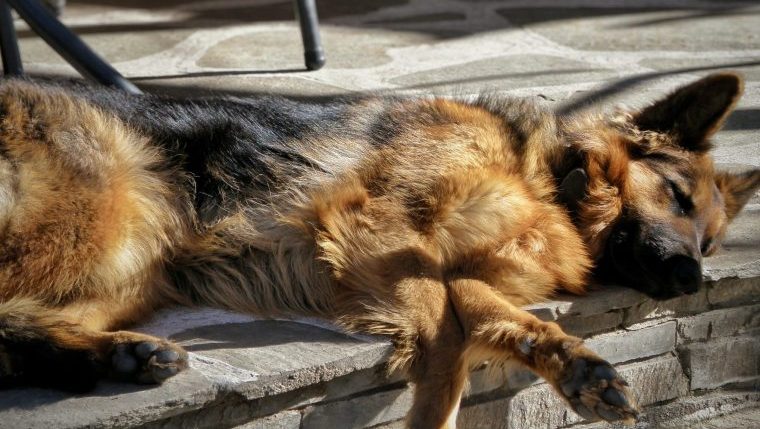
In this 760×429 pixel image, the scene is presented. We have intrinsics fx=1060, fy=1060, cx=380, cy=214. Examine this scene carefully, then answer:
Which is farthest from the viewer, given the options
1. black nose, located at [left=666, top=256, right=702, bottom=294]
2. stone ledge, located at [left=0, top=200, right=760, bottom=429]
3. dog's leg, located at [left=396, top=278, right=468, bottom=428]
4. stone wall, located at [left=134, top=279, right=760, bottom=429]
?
black nose, located at [left=666, top=256, right=702, bottom=294]

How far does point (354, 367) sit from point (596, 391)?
0.78 meters

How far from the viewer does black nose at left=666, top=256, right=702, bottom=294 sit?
4.02 metres

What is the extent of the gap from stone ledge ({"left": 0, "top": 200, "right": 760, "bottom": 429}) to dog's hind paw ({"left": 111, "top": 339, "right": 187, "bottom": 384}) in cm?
4

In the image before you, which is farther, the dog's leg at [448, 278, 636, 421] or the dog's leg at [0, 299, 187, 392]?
the dog's leg at [448, 278, 636, 421]

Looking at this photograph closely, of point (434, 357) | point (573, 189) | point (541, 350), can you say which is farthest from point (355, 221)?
point (573, 189)

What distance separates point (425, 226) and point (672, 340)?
127 cm

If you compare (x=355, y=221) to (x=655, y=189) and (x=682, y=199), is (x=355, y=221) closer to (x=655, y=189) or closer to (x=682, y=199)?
(x=655, y=189)

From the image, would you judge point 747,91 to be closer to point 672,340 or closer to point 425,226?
point 672,340

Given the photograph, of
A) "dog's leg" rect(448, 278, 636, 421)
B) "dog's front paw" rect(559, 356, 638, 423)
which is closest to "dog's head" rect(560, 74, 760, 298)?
"dog's leg" rect(448, 278, 636, 421)

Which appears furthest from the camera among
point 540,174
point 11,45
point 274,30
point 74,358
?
point 274,30

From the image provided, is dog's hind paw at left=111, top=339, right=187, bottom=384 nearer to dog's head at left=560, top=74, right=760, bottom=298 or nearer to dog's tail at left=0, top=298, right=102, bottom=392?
dog's tail at left=0, top=298, right=102, bottom=392

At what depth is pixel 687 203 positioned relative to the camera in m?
4.30

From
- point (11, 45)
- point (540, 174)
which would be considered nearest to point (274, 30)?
point (11, 45)

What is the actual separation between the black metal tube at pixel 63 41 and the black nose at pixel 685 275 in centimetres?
275
